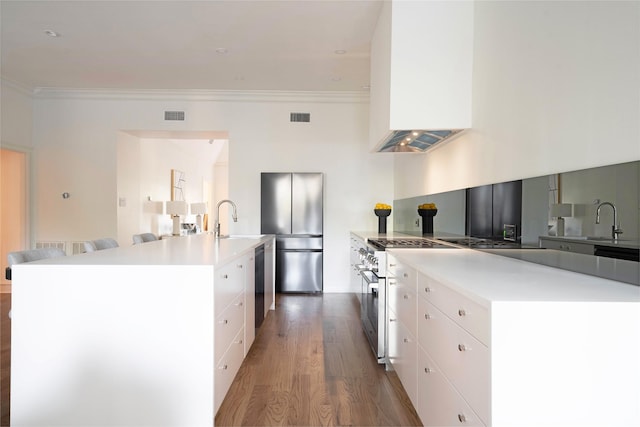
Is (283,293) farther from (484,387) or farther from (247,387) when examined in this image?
(484,387)

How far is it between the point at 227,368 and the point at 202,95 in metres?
4.79

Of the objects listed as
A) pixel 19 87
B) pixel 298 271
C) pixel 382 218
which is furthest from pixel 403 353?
pixel 19 87

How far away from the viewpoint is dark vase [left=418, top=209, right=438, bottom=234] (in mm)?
4112

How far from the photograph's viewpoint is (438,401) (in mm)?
1734

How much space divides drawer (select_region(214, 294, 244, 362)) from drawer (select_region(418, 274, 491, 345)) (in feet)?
3.57

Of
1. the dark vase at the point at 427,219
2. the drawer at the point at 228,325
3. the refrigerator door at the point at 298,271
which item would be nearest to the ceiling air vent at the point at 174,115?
the refrigerator door at the point at 298,271

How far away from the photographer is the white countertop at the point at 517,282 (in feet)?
4.14

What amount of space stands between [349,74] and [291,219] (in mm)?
2177

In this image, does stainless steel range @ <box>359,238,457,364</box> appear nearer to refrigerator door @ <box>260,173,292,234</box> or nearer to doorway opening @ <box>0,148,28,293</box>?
refrigerator door @ <box>260,173,292,234</box>

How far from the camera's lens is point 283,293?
5930mm

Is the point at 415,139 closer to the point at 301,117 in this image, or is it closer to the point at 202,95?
the point at 301,117

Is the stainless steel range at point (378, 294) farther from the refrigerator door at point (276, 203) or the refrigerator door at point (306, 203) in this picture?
the refrigerator door at point (276, 203)

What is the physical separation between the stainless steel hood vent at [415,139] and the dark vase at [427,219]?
0.65 metres

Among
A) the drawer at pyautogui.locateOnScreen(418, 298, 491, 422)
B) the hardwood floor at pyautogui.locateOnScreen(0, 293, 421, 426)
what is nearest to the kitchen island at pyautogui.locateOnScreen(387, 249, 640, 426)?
the drawer at pyautogui.locateOnScreen(418, 298, 491, 422)
